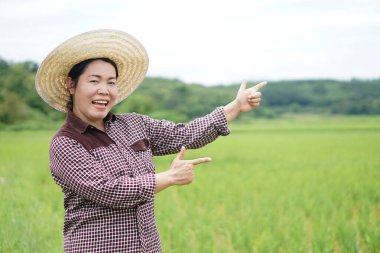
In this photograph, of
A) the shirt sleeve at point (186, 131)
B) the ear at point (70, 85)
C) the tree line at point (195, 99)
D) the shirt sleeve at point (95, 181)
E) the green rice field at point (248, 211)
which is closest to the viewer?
the shirt sleeve at point (95, 181)

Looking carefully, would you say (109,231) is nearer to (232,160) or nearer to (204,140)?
(204,140)

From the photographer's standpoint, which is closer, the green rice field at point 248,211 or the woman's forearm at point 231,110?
the woman's forearm at point 231,110

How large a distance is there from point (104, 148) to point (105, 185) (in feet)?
0.52

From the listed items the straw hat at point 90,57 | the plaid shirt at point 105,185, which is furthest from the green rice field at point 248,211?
the plaid shirt at point 105,185

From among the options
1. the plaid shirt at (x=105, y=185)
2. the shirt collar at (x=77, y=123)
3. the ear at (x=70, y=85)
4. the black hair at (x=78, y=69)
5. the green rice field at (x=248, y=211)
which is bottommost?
the green rice field at (x=248, y=211)

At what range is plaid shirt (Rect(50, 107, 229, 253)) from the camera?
1.53 m

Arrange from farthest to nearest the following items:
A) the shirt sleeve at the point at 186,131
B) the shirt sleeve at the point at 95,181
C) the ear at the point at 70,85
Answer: the shirt sleeve at the point at 186,131 → the ear at the point at 70,85 → the shirt sleeve at the point at 95,181

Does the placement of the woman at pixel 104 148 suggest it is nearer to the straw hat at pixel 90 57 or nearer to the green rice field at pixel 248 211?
the straw hat at pixel 90 57

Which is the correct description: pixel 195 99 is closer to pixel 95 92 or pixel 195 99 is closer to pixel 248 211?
pixel 248 211

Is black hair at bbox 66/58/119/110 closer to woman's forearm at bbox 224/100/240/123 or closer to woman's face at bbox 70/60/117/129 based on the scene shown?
woman's face at bbox 70/60/117/129

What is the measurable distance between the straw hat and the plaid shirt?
19cm

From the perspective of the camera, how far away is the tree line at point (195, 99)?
16.9 meters

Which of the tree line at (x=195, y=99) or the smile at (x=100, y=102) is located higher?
the smile at (x=100, y=102)

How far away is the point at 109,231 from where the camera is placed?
1.59 m
